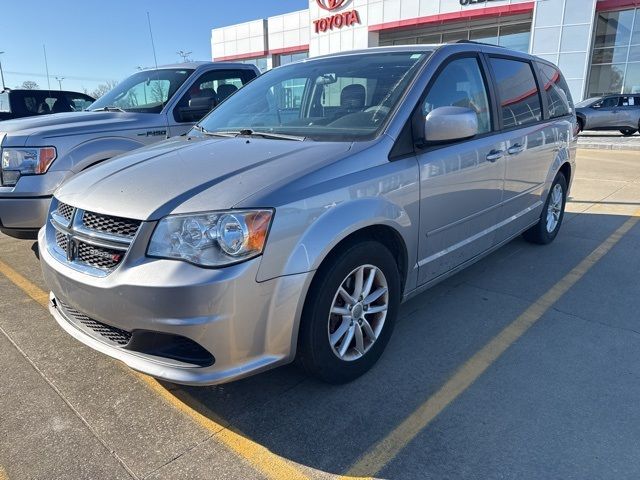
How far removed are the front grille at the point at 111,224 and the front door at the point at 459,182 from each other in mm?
1637

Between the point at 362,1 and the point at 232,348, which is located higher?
the point at 362,1

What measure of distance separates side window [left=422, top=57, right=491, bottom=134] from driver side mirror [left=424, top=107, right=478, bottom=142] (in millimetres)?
174

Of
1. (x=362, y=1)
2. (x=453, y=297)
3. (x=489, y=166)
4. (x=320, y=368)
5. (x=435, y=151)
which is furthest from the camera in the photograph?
(x=362, y=1)

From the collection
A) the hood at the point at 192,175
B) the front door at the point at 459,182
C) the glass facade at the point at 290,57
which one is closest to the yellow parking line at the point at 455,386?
the front door at the point at 459,182

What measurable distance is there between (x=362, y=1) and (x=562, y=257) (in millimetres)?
25250

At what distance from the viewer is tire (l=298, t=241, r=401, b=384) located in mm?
2359

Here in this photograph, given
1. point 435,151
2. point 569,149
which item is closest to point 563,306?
point 435,151

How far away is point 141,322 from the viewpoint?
213cm

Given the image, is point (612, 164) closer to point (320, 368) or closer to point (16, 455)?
point (320, 368)

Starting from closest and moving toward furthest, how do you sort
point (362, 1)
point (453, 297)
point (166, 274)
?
1. point (166, 274)
2. point (453, 297)
3. point (362, 1)

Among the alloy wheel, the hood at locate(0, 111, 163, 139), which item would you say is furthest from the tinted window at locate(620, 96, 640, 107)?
the alloy wheel

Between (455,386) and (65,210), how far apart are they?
2.39 m

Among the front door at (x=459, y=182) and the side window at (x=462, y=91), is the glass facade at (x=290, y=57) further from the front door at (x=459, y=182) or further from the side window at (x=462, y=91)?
the front door at (x=459, y=182)

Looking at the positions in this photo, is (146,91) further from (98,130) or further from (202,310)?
(202,310)
